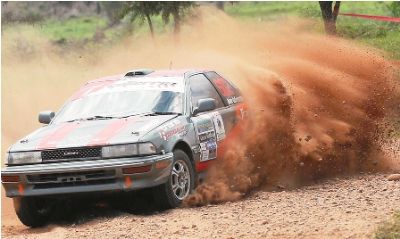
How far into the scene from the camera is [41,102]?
1967 cm

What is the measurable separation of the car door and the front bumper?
0.89 meters

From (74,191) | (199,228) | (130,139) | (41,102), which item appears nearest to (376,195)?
(199,228)

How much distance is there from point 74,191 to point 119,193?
0.47 m

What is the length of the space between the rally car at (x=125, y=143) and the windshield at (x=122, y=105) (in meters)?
0.01

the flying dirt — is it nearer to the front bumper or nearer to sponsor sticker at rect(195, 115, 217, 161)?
sponsor sticker at rect(195, 115, 217, 161)

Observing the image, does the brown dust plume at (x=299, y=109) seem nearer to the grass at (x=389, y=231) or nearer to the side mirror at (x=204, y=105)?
the side mirror at (x=204, y=105)

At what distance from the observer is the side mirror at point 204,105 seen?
9.26 metres

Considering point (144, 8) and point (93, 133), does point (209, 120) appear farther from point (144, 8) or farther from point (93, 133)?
point (144, 8)

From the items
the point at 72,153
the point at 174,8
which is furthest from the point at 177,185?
the point at 174,8

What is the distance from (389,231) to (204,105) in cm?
357

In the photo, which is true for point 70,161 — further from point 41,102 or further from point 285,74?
point 41,102

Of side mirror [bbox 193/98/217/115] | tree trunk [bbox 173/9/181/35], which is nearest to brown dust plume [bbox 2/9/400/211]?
side mirror [bbox 193/98/217/115]

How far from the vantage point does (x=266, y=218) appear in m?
7.47

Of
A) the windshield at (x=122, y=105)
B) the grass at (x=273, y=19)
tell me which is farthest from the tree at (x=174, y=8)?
the windshield at (x=122, y=105)
